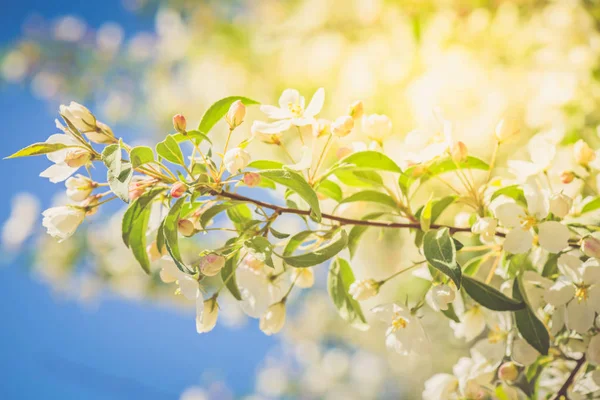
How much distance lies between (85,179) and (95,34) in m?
2.20

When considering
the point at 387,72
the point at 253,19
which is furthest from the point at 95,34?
the point at 387,72

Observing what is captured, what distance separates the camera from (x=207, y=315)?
1.64 ft

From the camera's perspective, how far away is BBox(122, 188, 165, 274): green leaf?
482 millimetres

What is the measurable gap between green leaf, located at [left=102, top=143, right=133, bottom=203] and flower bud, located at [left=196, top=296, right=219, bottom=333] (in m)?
0.14

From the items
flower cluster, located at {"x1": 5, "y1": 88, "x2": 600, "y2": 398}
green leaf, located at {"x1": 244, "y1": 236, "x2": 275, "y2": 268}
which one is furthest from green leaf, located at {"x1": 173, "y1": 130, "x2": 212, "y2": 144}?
green leaf, located at {"x1": 244, "y1": 236, "x2": 275, "y2": 268}

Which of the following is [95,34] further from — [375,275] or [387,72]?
[375,275]

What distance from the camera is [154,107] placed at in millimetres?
2258

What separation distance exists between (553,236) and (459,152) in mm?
121

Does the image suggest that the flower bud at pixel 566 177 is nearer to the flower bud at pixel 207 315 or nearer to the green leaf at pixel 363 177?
the green leaf at pixel 363 177

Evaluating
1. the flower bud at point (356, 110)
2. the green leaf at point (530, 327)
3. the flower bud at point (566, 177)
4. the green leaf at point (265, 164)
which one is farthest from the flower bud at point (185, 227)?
the flower bud at point (566, 177)

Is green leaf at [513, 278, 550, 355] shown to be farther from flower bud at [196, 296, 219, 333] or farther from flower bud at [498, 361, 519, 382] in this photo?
flower bud at [196, 296, 219, 333]

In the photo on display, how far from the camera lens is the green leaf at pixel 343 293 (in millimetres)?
571

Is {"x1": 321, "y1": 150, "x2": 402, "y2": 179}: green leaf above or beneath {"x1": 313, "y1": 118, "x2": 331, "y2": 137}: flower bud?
beneath

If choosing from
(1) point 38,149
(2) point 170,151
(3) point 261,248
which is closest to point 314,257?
(3) point 261,248
